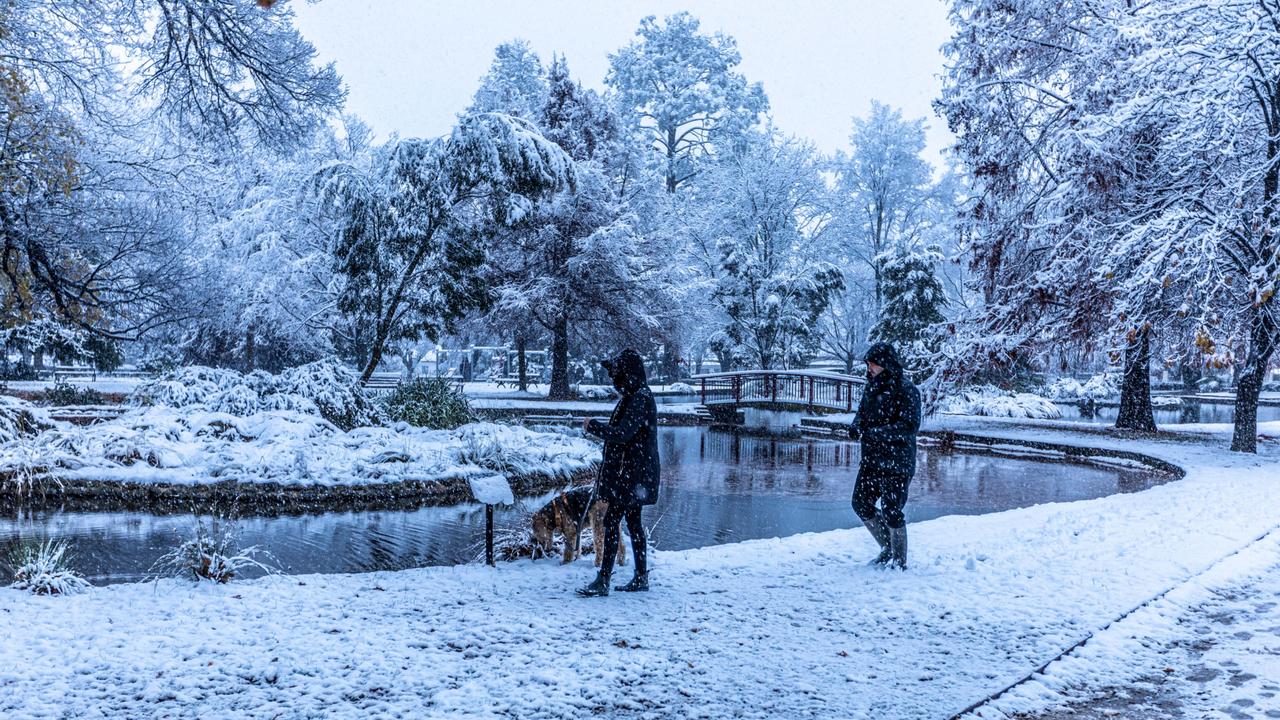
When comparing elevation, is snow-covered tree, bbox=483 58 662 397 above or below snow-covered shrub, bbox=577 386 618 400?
above

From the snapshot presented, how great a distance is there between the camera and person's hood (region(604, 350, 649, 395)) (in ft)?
19.8

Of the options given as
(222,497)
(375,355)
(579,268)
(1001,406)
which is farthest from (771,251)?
(222,497)

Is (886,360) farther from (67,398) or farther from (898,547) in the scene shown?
(67,398)

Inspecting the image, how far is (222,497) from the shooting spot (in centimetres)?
1025

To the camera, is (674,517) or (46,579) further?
(674,517)

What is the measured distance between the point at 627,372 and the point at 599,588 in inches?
58.1

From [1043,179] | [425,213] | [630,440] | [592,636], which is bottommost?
[592,636]

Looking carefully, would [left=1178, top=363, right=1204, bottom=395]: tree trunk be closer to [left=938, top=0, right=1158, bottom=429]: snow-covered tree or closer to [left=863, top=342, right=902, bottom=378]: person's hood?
[left=938, top=0, right=1158, bottom=429]: snow-covered tree

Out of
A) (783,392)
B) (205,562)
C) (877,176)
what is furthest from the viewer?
(877,176)

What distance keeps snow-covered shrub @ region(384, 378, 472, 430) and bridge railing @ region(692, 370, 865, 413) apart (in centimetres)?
1092

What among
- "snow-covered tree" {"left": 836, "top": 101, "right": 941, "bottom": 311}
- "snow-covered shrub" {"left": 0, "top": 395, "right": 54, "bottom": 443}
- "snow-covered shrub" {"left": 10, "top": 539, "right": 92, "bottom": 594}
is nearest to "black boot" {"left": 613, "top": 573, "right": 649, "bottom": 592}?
"snow-covered shrub" {"left": 10, "top": 539, "right": 92, "bottom": 594}

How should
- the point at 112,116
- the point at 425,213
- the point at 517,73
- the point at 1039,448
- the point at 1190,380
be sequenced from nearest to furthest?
the point at 112,116, the point at 425,213, the point at 1039,448, the point at 517,73, the point at 1190,380

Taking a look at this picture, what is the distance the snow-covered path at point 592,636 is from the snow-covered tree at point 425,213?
10.9 m

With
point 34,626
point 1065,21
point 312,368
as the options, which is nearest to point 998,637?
point 34,626
